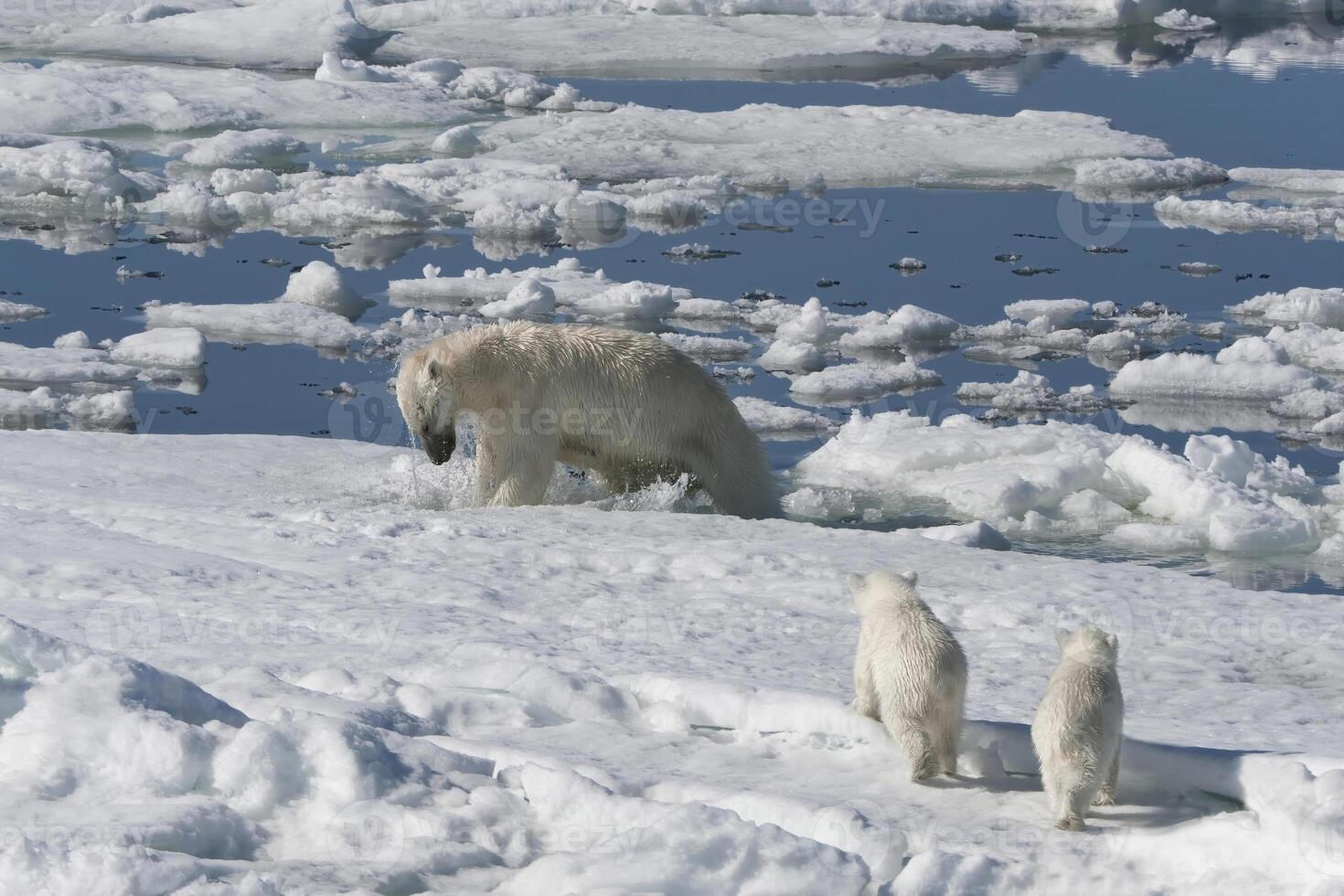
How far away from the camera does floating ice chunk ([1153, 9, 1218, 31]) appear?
91.8 feet

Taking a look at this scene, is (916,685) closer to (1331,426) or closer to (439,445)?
(439,445)

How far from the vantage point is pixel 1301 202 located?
1567 centimetres

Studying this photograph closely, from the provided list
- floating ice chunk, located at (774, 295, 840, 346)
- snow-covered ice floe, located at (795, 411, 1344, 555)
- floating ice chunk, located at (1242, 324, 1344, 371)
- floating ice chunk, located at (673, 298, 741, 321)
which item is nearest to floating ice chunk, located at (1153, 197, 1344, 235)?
floating ice chunk, located at (1242, 324, 1344, 371)

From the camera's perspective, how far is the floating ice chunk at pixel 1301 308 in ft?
38.4

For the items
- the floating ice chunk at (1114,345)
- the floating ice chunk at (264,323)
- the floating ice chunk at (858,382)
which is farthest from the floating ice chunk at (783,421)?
the floating ice chunk at (264,323)

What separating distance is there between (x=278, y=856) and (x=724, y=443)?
419cm

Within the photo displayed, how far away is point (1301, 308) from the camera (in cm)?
1176

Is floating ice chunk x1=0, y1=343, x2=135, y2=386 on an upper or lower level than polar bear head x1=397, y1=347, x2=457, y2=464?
lower

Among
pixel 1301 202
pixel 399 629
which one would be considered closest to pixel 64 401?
pixel 399 629

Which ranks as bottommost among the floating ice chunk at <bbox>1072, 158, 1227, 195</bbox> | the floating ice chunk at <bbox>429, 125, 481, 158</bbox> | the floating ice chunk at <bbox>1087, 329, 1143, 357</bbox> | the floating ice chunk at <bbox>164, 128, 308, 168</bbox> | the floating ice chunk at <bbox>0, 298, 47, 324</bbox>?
the floating ice chunk at <bbox>0, 298, 47, 324</bbox>

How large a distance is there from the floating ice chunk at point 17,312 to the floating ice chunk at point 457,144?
6.09m

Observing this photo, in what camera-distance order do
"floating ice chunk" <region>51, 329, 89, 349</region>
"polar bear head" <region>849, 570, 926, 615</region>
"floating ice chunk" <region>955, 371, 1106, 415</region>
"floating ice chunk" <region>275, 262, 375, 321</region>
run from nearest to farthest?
"polar bear head" <region>849, 570, 926, 615</region>, "floating ice chunk" <region>955, 371, 1106, 415</region>, "floating ice chunk" <region>51, 329, 89, 349</region>, "floating ice chunk" <region>275, 262, 375, 321</region>

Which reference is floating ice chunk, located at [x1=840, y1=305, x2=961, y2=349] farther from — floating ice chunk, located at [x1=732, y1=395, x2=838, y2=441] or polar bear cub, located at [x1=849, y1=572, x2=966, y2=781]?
polar bear cub, located at [x1=849, y1=572, x2=966, y2=781]

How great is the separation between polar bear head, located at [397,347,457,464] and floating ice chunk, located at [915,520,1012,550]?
1964mm
